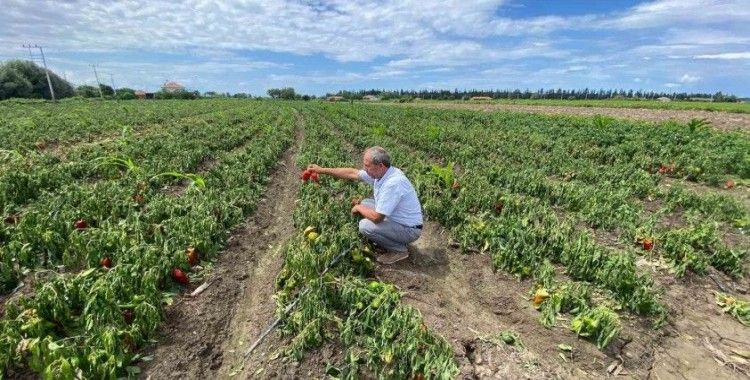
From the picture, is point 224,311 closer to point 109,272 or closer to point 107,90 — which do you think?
point 109,272

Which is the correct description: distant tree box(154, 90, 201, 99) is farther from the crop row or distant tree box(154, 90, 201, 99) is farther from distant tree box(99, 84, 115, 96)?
the crop row

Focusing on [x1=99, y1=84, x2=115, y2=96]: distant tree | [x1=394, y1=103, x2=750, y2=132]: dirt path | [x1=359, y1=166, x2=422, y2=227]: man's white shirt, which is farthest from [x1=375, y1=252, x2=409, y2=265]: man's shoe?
[x1=99, y1=84, x2=115, y2=96]: distant tree

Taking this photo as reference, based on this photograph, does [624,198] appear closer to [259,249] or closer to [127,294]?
[259,249]

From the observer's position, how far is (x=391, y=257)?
18.1 ft

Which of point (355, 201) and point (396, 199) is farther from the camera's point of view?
point (355, 201)

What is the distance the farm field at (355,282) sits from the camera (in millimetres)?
3473

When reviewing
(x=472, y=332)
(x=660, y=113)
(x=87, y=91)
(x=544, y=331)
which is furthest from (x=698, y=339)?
(x=87, y=91)

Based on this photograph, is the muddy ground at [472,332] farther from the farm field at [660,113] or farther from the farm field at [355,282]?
the farm field at [660,113]

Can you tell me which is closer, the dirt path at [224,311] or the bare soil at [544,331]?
the dirt path at [224,311]

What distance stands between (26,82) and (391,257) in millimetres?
78843

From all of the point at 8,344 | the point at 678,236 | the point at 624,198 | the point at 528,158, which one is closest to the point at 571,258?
the point at 678,236

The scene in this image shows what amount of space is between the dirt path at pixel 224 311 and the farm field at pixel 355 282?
0.02m

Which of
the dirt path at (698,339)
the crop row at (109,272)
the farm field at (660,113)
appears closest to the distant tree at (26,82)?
the farm field at (660,113)

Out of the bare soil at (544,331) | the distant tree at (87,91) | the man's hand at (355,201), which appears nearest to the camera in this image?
the bare soil at (544,331)
